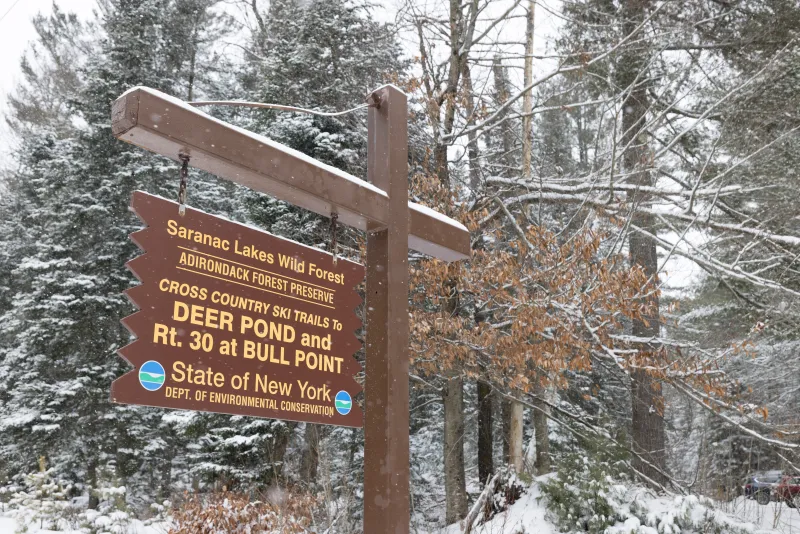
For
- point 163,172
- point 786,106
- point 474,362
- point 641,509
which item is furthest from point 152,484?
point 786,106

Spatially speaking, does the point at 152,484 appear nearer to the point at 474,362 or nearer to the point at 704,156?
→ the point at 474,362

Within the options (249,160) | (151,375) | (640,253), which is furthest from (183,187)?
(640,253)

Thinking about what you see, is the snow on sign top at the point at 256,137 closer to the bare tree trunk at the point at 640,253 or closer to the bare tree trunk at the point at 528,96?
the bare tree trunk at the point at 640,253

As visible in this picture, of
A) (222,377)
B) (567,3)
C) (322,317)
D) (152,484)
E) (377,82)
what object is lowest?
(152,484)

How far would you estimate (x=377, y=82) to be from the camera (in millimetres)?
11461

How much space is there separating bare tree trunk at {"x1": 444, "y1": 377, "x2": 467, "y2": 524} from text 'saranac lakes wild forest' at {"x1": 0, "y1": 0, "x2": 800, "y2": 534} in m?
0.05

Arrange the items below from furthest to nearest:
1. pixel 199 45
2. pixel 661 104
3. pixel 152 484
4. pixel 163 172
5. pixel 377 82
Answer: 1. pixel 199 45
2. pixel 152 484
3. pixel 163 172
4. pixel 377 82
5. pixel 661 104

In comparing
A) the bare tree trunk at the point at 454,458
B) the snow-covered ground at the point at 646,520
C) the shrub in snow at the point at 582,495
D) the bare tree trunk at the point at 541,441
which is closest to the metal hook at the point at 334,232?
the snow-covered ground at the point at 646,520

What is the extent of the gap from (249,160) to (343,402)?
1129mm

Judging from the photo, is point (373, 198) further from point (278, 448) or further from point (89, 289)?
point (89, 289)

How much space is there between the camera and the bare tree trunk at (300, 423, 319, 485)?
11.4m

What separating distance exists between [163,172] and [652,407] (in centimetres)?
1306

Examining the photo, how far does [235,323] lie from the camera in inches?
98.3

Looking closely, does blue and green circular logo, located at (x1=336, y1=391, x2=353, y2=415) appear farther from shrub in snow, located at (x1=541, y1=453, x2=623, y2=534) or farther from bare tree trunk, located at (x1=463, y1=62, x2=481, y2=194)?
bare tree trunk, located at (x1=463, y1=62, x2=481, y2=194)
